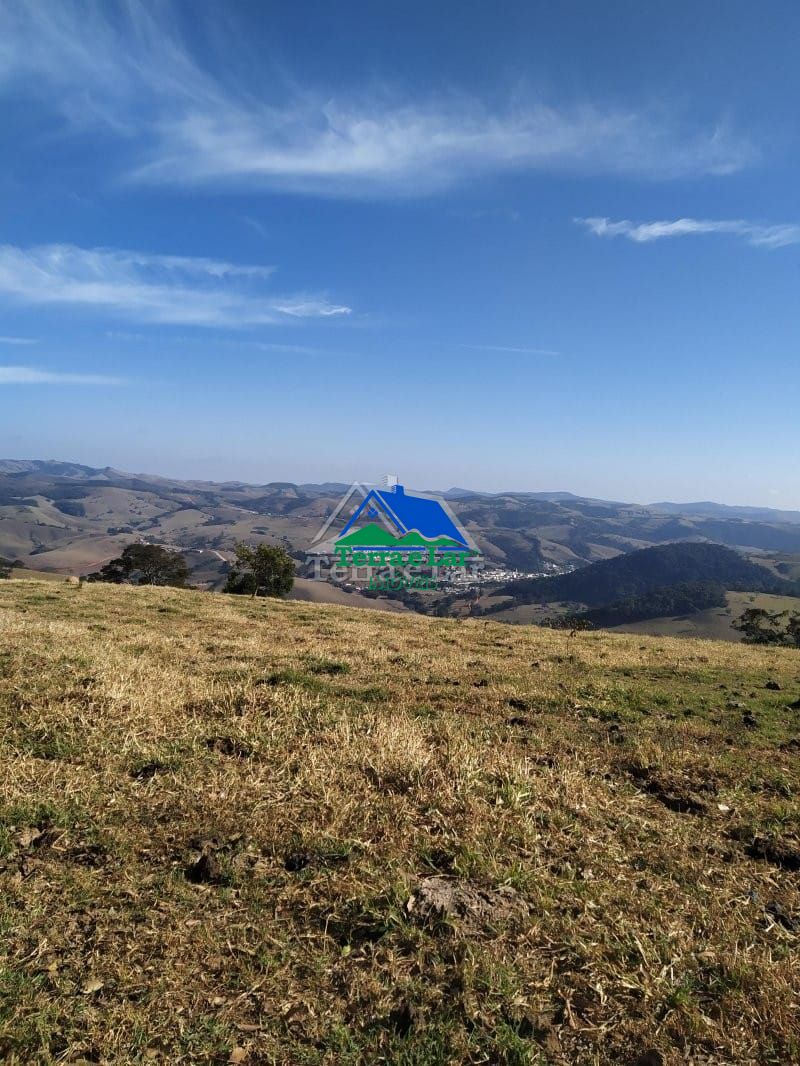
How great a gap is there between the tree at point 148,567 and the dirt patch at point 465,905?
76.2m

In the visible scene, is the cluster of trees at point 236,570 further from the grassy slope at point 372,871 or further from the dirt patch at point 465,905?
the dirt patch at point 465,905

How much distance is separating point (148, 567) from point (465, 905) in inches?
3237

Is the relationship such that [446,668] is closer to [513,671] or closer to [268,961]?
[513,671]

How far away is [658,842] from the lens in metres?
6.25

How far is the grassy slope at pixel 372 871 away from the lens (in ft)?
12.7

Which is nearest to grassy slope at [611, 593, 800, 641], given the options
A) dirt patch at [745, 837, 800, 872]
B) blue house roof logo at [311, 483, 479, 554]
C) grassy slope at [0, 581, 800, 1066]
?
blue house roof logo at [311, 483, 479, 554]

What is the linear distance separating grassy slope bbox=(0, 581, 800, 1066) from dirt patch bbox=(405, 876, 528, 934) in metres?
0.10

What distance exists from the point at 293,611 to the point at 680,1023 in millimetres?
24790

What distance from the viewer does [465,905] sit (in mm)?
5035

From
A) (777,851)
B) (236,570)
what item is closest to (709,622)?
(236,570)

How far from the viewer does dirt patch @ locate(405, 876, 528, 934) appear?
4.86 meters

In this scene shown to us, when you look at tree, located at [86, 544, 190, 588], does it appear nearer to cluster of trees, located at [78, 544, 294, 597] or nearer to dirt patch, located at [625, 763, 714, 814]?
cluster of trees, located at [78, 544, 294, 597]

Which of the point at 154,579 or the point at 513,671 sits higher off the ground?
the point at 513,671

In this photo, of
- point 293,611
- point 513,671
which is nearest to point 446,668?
point 513,671
